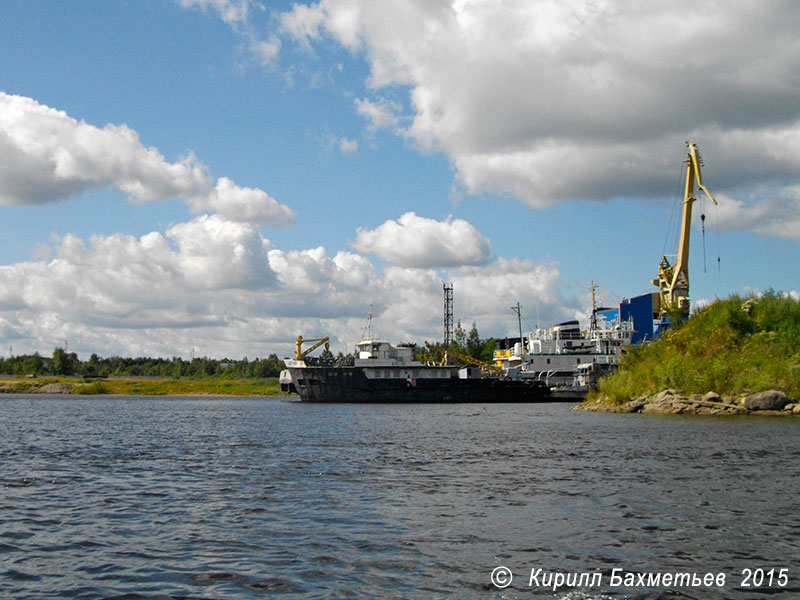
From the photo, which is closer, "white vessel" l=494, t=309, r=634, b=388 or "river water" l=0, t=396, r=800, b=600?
"river water" l=0, t=396, r=800, b=600

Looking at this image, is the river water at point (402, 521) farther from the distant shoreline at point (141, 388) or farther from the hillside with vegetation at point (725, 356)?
the distant shoreline at point (141, 388)

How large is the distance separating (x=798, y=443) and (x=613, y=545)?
21173mm

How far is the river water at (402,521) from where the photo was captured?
11.0 metres

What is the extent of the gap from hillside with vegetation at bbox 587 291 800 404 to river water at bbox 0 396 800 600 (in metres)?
24.7

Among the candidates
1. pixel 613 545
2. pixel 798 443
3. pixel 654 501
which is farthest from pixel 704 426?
pixel 613 545

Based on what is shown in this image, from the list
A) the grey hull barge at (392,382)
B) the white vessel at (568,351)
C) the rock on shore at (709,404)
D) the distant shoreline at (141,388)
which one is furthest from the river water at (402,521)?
the distant shoreline at (141,388)

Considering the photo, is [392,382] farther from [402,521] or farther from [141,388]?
[141,388]

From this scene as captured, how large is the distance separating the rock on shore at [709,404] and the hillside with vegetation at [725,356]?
5.63 ft

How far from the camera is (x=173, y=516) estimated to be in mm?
16172

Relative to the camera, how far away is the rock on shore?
49.7m

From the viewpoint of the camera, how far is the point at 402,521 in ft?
50.3

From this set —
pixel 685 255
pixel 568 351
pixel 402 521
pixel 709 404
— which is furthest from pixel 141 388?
pixel 402 521

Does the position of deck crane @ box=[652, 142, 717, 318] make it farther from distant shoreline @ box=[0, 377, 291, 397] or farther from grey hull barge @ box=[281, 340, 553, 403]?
distant shoreline @ box=[0, 377, 291, 397]

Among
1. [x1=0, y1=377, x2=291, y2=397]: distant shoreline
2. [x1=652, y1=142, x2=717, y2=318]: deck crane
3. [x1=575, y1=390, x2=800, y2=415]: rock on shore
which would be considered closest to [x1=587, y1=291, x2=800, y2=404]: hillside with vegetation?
[x1=575, y1=390, x2=800, y2=415]: rock on shore
